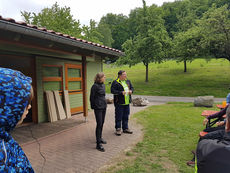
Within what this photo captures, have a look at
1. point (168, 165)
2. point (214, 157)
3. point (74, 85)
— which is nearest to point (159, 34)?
point (74, 85)

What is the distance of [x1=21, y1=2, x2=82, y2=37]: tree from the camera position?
18133mm

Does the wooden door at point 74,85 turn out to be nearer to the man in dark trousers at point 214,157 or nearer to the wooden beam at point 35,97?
the wooden beam at point 35,97

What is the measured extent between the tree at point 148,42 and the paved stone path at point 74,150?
1540cm

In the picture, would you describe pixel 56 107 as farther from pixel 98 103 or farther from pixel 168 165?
pixel 168 165

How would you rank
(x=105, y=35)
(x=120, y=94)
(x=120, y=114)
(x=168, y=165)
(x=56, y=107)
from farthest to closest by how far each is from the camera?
(x=105, y=35), (x=56, y=107), (x=120, y=114), (x=120, y=94), (x=168, y=165)

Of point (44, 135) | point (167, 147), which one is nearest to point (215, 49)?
point (167, 147)

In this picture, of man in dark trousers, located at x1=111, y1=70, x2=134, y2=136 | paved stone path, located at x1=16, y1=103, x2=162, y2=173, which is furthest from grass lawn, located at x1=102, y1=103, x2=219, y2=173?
man in dark trousers, located at x1=111, y1=70, x2=134, y2=136

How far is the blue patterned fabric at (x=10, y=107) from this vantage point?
0.94 m

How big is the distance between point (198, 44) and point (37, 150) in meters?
16.9

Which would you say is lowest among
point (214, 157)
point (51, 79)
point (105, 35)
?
point (214, 157)

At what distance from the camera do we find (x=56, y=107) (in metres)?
7.34

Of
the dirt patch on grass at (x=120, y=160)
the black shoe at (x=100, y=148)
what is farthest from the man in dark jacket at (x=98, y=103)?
the dirt patch on grass at (x=120, y=160)

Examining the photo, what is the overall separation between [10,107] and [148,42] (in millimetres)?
20238

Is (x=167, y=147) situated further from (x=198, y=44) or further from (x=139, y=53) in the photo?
(x=139, y=53)
